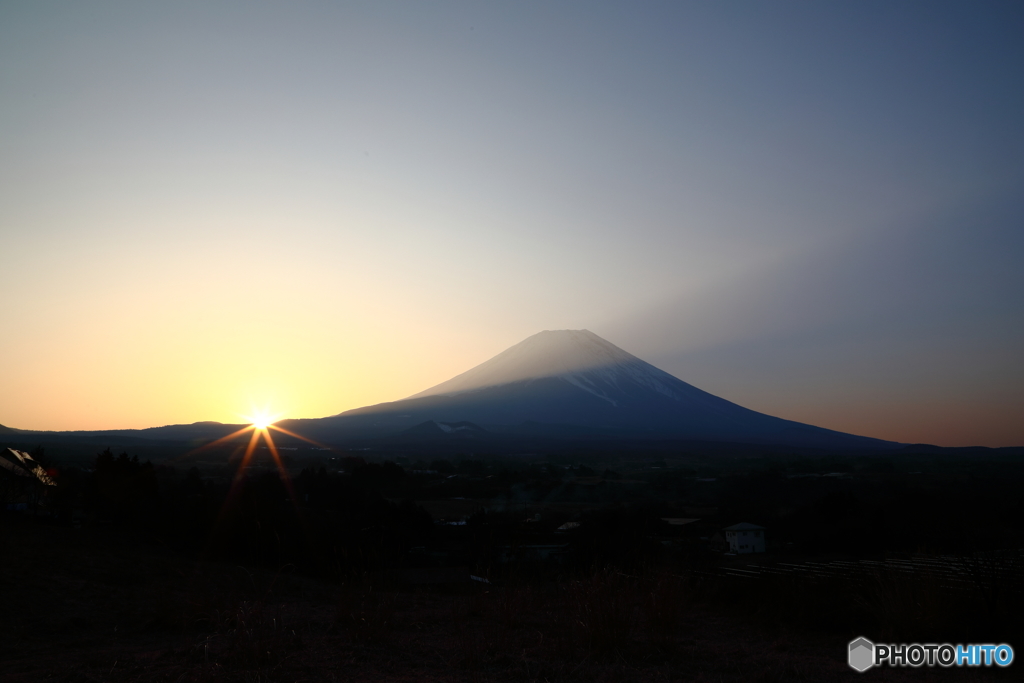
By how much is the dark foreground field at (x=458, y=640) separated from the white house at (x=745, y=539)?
1432cm

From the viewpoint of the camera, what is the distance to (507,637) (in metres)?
4.90

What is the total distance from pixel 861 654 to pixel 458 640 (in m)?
3.19

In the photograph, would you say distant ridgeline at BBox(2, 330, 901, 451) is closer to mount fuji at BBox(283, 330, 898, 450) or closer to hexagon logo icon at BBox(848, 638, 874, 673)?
mount fuji at BBox(283, 330, 898, 450)

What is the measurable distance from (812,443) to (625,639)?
140 metres

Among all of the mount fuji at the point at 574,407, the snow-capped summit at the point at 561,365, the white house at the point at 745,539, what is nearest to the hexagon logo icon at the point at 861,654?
the white house at the point at 745,539

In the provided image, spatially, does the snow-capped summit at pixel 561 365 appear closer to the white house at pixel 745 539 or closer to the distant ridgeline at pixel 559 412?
the distant ridgeline at pixel 559 412

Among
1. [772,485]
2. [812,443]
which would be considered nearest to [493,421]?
[812,443]

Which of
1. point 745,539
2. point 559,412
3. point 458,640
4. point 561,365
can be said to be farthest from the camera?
point 561,365

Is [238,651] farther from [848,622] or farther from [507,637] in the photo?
[848,622]

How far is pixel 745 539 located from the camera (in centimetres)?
2141

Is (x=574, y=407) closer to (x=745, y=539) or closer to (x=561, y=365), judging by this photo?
(x=561, y=365)

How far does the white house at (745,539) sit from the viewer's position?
21141 mm

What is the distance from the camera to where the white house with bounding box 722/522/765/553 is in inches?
832

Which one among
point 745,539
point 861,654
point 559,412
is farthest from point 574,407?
point 861,654
